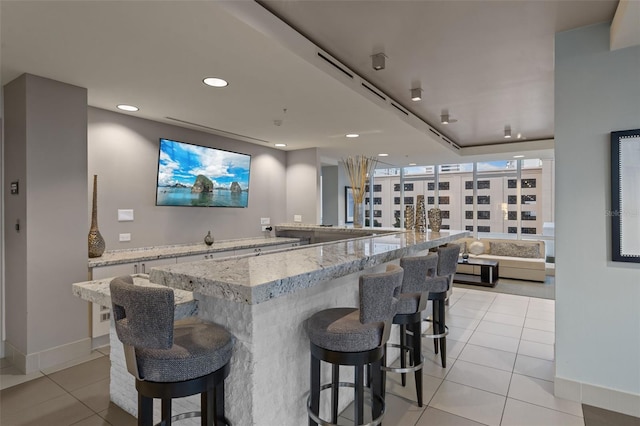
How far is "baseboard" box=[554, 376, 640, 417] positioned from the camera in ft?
7.32

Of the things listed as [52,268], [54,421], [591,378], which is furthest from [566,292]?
[52,268]

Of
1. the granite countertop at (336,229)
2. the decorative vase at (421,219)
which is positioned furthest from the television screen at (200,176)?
the decorative vase at (421,219)

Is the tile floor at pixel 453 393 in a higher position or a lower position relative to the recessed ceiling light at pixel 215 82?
lower

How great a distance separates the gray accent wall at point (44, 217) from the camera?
281cm

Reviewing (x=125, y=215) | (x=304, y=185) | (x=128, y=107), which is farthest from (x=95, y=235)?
(x=304, y=185)

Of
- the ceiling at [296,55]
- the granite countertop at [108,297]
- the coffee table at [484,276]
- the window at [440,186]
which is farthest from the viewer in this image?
the window at [440,186]

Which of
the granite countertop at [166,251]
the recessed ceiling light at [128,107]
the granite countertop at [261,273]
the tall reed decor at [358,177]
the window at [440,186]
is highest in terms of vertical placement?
the recessed ceiling light at [128,107]

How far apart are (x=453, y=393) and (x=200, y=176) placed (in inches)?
149

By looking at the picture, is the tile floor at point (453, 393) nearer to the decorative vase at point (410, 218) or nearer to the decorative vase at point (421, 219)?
the decorative vase at point (421, 219)

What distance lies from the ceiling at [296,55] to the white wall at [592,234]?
1.10 ft

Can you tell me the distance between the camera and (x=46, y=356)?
290cm

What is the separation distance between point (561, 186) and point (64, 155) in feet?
13.4

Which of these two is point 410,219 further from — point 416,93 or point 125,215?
point 125,215

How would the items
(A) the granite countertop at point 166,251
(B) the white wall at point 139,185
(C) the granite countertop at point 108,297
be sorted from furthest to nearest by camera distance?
(B) the white wall at point 139,185 < (A) the granite countertop at point 166,251 < (C) the granite countertop at point 108,297
